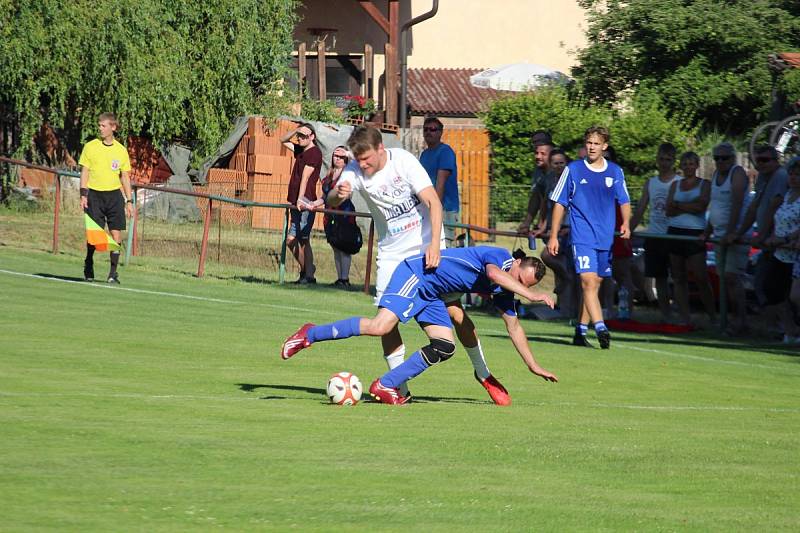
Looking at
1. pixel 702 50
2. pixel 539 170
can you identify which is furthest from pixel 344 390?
pixel 702 50

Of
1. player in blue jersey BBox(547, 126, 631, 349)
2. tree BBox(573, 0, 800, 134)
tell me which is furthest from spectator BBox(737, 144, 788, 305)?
tree BBox(573, 0, 800, 134)

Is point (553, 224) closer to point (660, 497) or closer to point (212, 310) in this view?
point (212, 310)

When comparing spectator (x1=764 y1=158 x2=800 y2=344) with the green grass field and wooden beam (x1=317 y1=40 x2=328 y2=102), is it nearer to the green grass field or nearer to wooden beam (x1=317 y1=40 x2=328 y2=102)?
the green grass field

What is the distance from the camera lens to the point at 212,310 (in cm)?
1639

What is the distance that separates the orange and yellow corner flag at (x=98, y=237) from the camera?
714 inches

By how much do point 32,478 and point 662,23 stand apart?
33265 mm

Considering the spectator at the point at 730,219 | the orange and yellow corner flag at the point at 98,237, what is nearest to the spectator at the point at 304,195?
the orange and yellow corner flag at the point at 98,237

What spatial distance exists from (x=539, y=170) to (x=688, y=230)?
1.99 metres

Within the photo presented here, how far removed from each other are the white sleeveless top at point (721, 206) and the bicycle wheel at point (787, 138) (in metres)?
11.8

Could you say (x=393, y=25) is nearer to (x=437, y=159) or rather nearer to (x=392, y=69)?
(x=392, y=69)

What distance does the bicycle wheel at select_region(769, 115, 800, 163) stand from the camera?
2736 centimetres

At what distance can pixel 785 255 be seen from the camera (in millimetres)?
15211

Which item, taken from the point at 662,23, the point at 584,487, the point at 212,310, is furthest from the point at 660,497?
the point at 662,23

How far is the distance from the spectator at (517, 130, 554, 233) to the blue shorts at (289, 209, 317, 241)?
4.12 metres
